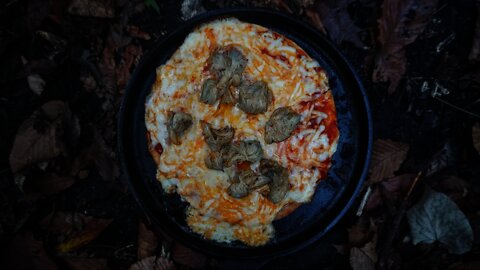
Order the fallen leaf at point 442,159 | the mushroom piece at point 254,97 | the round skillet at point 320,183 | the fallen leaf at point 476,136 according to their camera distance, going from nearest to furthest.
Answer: the mushroom piece at point 254,97, the round skillet at point 320,183, the fallen leaf at point 476,136, the fallen leaf at point 442,159

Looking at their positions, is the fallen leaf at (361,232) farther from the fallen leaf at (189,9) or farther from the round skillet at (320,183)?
the fallen leaf at (189,9)

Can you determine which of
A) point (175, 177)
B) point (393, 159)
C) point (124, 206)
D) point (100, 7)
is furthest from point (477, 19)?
point (124, 206)

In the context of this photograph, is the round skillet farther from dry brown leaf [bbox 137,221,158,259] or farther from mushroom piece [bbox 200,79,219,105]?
mushroom piece [bbox 200,79,219,105]

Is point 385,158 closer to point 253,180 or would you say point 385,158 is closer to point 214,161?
point 253,180

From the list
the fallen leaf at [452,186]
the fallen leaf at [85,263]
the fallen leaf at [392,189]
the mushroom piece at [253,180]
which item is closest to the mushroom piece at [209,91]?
the mushroom piece at [253,180]

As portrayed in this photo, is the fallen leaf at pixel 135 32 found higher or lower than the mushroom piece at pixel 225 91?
higher

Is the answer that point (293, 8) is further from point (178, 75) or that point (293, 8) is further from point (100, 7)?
point (100, 7)
